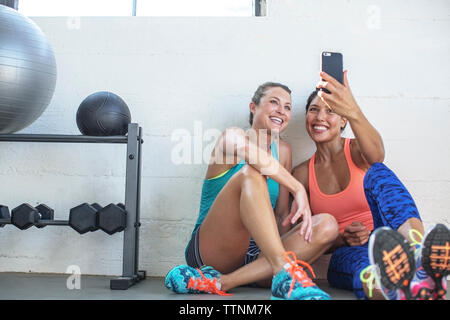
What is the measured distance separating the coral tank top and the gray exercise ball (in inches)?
49.0

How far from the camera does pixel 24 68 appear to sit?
70.2 inches

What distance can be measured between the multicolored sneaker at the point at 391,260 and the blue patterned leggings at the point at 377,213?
0.41 meters

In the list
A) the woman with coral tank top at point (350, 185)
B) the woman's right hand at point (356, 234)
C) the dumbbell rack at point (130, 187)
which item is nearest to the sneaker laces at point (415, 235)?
the woman with coral tank top at point (350, 185)

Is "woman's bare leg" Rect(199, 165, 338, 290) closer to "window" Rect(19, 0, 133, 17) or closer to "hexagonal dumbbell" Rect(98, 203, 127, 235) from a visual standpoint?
"hexagonal dumbbell" Rect(98, 203, 127, 235)

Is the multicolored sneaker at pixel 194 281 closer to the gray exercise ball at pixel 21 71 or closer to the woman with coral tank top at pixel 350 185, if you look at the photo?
the woman with coral tank top at pixel 350 185

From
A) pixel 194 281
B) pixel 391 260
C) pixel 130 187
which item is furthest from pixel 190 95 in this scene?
pixel 391 260

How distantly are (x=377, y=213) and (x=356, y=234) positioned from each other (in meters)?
0.15

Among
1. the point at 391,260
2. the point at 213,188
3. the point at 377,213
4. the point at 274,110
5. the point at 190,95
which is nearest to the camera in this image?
the point at 391,260

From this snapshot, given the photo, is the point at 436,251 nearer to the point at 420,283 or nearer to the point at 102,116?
the point at 420,283

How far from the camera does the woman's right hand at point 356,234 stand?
1839 mm

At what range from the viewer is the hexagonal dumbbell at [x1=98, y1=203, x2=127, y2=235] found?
6.30ft

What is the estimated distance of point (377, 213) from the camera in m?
1.75

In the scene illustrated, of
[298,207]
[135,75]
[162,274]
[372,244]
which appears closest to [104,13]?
[135,75]

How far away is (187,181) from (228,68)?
63cm
